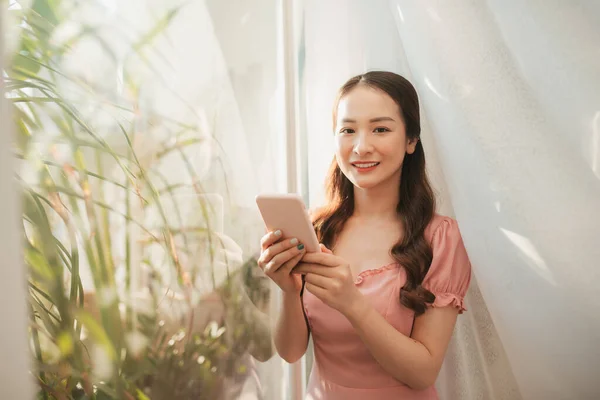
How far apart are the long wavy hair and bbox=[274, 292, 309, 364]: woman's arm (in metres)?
0.17

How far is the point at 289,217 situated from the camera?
94 cm

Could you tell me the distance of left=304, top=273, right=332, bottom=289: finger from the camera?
0.96 meters

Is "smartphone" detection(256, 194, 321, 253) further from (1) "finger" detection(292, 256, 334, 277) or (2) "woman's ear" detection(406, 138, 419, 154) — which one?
(2) "woman's ear" detection(406, 138, 419, 154)

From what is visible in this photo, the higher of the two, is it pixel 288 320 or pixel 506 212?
pixel 506 212

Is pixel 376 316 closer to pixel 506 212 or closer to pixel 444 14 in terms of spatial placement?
pixel 506 212

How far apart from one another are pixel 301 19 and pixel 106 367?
1.15 m

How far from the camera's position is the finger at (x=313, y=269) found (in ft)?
3.15

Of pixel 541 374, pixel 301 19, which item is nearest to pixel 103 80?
pixel 301 19

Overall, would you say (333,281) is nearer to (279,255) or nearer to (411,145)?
(279,255)

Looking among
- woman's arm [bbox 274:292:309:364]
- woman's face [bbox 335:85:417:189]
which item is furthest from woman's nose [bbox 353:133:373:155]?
woman's arm [bbox 274:292:309:364]

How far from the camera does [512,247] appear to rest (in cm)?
138

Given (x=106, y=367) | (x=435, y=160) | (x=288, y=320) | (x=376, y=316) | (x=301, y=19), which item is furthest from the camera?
(x=301, y=19)

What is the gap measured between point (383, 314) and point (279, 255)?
25 cm

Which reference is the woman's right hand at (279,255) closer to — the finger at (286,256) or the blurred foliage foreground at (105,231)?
the finger at (286,256)
